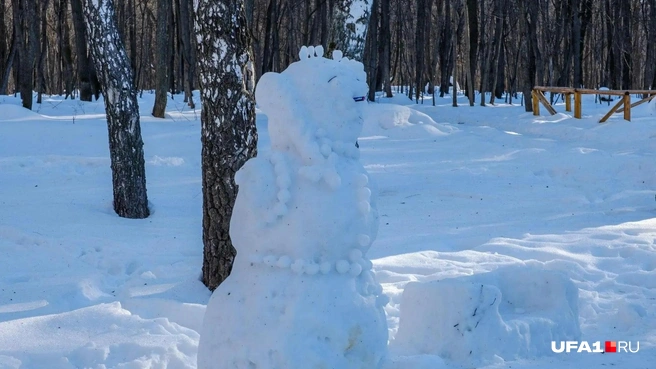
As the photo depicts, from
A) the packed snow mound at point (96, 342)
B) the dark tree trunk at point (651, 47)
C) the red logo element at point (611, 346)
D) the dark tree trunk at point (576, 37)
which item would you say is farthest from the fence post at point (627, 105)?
the packed snow mound at point (96, 342)

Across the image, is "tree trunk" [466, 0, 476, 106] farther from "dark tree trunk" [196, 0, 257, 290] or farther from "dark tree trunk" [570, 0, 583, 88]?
"dark tree trunk" [196, 0, 257, 290]

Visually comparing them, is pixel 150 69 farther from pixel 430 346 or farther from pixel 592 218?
pixel 430 346

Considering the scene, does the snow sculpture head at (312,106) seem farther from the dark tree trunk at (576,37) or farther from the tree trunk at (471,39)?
the tree trunk at (471,39)

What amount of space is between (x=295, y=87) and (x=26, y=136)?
33.8ft

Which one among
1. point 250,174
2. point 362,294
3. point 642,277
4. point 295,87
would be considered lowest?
point 642,277

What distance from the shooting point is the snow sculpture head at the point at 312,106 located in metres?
2.91

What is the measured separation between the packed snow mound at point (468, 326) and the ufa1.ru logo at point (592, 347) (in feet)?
0.12

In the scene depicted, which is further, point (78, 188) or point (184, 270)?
point (78, 188)

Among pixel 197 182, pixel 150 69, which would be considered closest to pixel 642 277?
pixel 197 182

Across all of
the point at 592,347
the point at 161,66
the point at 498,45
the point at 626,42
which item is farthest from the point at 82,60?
the point at 626,42

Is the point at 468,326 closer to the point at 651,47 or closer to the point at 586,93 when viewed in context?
the point at 586,93

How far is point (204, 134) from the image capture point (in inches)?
210

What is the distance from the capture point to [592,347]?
175 inches

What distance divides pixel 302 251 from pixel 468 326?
1.65 m
